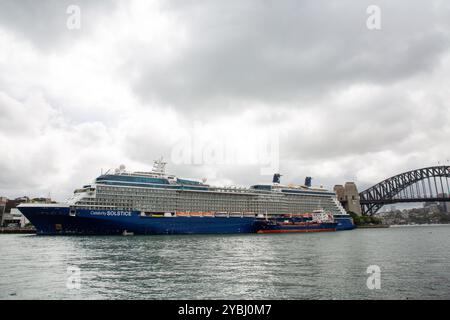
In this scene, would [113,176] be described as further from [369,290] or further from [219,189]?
[369,290]

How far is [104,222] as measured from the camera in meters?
77.9

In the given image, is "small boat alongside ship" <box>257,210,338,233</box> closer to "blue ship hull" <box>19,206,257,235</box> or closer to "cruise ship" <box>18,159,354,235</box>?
"cruise ship" <box>18,159,354,235</box>

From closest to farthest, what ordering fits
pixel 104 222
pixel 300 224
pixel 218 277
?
pixel 218 277 < pixel 104 222 < pixel 300 224

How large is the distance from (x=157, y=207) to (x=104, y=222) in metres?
16.5

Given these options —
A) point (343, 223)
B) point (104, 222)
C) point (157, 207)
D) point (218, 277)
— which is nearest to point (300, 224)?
point (343, 223)

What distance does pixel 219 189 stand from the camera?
108 m

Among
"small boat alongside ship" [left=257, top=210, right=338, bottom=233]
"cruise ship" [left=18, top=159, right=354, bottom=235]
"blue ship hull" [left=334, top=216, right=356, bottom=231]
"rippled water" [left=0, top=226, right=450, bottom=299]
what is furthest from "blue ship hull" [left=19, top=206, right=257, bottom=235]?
"blue ship hull" [left=334, top=216, right=356, bottom=231]

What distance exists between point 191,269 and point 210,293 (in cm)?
957

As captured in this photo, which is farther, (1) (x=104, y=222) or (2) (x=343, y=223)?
(2) (x=343, y=223)

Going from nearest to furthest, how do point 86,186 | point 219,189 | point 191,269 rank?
point 191,269, point 86,186, point 219,189

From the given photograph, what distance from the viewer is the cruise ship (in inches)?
2987

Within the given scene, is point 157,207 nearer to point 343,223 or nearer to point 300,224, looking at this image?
point 300,224
